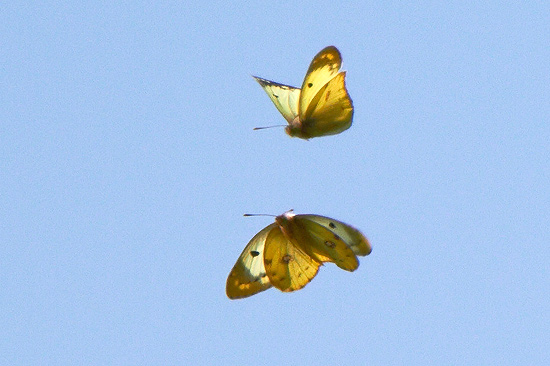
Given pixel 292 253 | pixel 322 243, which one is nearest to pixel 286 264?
pixel 292 253

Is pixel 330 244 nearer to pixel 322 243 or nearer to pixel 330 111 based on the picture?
pixel 322 243

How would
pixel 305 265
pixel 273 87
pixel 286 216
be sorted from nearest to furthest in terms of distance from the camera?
pixel 286 216 < pixel 305 265 < pixel 273 87

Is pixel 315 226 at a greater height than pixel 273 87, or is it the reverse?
pixel 273 87

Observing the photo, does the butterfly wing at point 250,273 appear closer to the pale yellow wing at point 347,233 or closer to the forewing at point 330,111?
the pale yellow wing at point 347,233

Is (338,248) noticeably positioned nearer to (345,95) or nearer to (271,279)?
(271,279)

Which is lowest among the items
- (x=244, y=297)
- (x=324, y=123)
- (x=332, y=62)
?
(x=244, y=297)

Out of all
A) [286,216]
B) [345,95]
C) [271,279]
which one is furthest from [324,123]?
[271,279]
